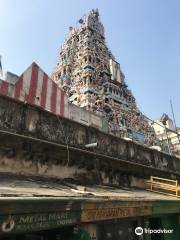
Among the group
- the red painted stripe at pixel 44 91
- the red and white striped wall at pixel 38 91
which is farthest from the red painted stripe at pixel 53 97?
the red painted stripe at pixel 44 91

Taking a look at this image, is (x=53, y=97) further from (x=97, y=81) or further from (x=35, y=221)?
(x=97, y=81)

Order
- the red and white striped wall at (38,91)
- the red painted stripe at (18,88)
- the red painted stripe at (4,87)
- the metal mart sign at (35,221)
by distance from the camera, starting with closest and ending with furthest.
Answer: the metal mart sign at (35,221)
the red painted stripe at (18,88)
the red and white striped wall at (38,91)
the red painted stripe at (4,87)

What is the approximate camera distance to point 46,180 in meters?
9.12

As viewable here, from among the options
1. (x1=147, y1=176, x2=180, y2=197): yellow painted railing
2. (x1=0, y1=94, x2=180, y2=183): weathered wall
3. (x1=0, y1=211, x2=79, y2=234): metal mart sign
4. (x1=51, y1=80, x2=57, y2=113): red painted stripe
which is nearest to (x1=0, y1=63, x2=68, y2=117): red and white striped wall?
(x1=51, y1=80, x2=57, y2=113): red painted stripe

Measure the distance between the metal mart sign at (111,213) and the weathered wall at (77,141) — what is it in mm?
3415

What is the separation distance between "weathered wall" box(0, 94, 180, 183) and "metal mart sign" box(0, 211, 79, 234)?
357 centimetres

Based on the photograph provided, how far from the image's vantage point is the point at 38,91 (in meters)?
12.6

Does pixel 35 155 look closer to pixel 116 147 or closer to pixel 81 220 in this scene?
pixel 81 220

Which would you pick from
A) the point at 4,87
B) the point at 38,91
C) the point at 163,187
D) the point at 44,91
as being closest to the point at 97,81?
the point at 4,87

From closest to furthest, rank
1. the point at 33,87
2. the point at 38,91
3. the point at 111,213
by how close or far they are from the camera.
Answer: the point at 111,213 → the point at 33,87 → the point at 38,91

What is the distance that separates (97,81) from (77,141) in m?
42.6

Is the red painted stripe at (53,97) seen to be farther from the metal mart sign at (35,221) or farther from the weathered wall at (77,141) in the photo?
the metal mart sign at (35,221)

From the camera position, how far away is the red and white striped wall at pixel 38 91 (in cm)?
1207

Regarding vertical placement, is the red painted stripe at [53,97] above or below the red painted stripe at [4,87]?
below
